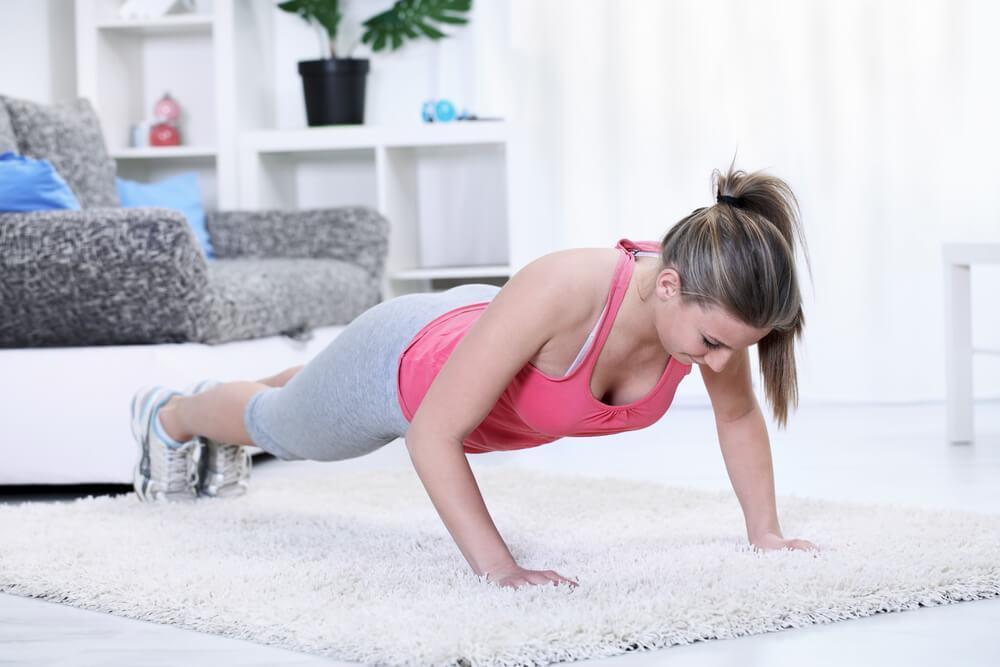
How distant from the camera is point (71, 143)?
305 cm

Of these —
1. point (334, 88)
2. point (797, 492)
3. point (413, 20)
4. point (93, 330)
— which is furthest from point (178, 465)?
point (413, 20)

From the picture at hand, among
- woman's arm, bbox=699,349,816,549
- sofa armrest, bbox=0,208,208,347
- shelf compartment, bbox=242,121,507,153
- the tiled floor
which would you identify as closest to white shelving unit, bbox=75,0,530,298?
shelf compartment, bbox=242,121,507,153

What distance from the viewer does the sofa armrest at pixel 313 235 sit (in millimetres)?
3316

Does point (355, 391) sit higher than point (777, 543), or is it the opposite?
point (355, 391)

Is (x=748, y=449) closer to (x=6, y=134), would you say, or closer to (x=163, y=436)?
(x=163, y=436)

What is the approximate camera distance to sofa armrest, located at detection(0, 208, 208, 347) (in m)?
2.17

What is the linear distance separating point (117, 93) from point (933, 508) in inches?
118

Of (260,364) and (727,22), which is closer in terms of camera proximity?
(260,364)

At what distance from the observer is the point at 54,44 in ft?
12.5

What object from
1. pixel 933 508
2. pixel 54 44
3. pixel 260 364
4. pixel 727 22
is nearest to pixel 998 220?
pixel 727 22

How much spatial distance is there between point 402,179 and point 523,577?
2.68 metres

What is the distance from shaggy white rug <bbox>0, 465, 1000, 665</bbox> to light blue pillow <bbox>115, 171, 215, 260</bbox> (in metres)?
1.44

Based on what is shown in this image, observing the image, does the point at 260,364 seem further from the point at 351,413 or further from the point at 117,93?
the point at 117,93

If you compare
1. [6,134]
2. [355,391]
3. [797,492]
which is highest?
[6,134]
